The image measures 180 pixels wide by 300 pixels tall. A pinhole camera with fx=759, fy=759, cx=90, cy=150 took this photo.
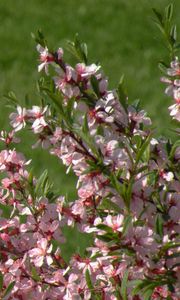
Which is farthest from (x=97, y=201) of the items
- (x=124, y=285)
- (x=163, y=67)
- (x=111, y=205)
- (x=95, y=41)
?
(x=95, y=41)

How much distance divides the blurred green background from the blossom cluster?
3.05 m

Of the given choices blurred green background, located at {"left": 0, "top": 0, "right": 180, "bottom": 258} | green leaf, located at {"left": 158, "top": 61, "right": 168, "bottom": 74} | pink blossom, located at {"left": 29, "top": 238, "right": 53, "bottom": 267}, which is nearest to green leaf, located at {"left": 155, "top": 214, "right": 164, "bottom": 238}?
pink blossom, located at {"left": 29, "top": 238, "right": 53, "bottom": 267}

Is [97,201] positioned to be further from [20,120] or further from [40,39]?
[40,39]

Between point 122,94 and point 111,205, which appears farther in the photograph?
point 122,94

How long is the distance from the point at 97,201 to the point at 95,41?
4.49m

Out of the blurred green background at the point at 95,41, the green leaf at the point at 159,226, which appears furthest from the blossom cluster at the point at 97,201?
the blurred green background at the point at 95,41

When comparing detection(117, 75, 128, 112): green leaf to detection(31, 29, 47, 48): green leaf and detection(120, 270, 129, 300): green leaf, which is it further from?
detection(120, 270, 129, 300): green leaf

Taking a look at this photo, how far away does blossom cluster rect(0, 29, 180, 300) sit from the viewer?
188 cm

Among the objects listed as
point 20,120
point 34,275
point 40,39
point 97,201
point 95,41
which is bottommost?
point 95,41

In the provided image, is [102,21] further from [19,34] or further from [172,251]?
[172,251]

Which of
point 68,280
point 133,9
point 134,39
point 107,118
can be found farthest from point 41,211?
point 133,9

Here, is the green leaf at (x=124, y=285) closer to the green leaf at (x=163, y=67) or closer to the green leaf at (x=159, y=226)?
the green leaf at (x=159, y=226)

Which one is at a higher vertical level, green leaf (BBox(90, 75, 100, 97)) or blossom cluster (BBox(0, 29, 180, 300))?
green leaf (BBox(90, 75, 100, 97))

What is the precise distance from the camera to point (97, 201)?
2.06 m
